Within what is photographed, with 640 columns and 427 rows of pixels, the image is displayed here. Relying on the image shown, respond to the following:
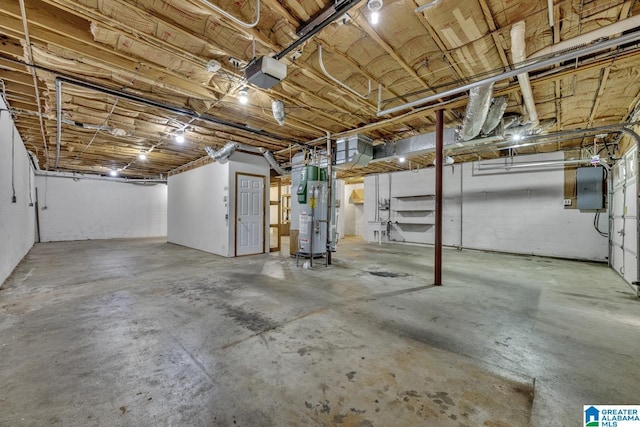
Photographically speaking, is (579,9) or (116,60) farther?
(116,60)

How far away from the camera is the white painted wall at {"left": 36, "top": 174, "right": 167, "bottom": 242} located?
960 cm

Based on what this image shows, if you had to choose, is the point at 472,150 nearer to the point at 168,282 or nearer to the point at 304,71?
the point at 304,71

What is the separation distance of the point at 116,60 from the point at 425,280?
516cm

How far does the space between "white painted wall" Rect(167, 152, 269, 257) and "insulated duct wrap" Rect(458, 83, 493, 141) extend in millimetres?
5077

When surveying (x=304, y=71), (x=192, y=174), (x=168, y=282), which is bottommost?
(x=168, y=282)

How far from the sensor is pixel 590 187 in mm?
6039

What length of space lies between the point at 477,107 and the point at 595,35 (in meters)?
1.20

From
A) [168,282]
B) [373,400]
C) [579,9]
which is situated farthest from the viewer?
[168,282]

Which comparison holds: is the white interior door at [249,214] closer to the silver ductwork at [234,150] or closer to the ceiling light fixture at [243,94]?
the silver ductwork at [234,150]

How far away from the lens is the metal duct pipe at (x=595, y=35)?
2.08 metres

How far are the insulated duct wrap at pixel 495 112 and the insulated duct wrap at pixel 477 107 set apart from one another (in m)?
0.34

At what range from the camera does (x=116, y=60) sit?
2.94 metres

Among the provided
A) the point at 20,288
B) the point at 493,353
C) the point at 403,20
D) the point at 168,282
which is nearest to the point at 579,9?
the point at 403,20

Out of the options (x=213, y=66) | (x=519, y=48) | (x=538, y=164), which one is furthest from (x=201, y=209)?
(x=538, y=164)
